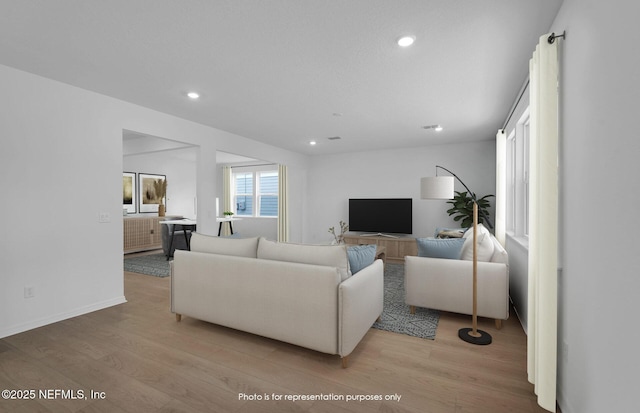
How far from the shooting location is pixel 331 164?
7.62 m

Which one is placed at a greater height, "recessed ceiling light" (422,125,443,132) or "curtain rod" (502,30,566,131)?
"recessed ceiling light" (422,125,443,132)

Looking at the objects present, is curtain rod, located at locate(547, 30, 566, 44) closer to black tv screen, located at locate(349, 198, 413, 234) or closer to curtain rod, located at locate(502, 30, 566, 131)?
curtain rod, located at locate(502, 30, 566, 131)

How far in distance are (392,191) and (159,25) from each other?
221 inches

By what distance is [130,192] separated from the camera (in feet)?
24.4

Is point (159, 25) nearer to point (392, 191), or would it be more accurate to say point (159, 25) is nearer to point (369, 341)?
point (369, 341)

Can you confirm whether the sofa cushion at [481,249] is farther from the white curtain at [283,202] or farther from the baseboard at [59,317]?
the white curtain at [283,202]

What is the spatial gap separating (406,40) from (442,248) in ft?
6.84

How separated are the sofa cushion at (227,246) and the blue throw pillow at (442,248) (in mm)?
1842

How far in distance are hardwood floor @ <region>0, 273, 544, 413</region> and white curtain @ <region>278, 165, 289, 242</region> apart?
4.48m

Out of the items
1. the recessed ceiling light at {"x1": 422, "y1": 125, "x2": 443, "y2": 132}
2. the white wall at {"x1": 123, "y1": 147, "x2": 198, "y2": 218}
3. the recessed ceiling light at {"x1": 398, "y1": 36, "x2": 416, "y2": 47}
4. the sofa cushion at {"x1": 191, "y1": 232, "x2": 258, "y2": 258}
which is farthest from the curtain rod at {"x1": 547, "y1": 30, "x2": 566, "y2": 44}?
the white wall at {"x1": 123, "y1": 147, "x2": 198, "y2": 218}

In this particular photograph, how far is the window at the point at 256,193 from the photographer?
29.3 ft

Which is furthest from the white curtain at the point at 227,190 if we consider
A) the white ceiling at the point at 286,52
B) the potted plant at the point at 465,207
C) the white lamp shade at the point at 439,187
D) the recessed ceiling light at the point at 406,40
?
the recessed ceiling light at the point at 406,40

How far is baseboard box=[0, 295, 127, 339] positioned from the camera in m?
2.82

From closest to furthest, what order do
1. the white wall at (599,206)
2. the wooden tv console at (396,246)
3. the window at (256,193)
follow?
the white wall at (599,206)
the wooden tv console at (396,246)
the window at (256,193)
